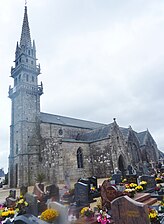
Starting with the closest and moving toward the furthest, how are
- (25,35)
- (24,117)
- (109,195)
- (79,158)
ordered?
1. (109,195)
2. (79,158)
3. (24,117)
4. (25,35)

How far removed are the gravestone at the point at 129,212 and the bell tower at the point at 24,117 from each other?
2327cm

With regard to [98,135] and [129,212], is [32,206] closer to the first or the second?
[129,212]

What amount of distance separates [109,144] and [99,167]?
3.52m

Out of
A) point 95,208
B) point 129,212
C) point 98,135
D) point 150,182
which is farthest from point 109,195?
point 98,135

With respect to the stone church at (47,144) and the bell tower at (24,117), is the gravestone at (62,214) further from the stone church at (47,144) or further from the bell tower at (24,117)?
the bell tower at (24,117)

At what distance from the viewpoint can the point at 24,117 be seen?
92.9 feet

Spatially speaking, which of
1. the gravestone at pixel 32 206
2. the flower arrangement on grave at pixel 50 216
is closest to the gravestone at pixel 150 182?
the gravestone at pixel 32 206

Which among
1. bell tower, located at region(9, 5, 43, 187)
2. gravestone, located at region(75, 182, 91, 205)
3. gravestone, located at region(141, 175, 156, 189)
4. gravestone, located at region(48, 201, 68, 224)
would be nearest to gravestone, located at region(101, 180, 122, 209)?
gravestone, located at region(75, 182, 91, 205)

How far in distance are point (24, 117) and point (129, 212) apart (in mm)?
25909

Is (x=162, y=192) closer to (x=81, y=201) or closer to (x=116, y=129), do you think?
(x=81, y=201)

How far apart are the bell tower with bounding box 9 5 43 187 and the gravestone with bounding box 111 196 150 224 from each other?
23.3 meters

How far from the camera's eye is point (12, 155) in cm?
2966

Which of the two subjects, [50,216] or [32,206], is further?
[32,206]

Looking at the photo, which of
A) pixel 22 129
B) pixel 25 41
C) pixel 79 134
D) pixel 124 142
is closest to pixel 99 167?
pixel 124 142
